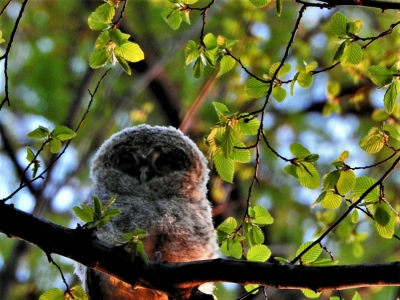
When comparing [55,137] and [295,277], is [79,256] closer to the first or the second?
[55,137]

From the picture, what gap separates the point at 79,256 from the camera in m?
2.05

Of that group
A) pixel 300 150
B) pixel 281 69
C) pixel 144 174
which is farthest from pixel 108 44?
pixel 144 174

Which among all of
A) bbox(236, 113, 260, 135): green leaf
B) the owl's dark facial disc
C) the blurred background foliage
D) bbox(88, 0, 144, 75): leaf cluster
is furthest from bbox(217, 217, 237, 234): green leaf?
the blurred background foliage

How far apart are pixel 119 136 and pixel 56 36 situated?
3.54 metres

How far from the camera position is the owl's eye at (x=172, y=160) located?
12.2 feet

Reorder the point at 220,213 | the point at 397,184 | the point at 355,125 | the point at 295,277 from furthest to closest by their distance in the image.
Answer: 1. the point at 355,125
2. the point at 397,184
3. the point at 220,213
4. the point at 295,277

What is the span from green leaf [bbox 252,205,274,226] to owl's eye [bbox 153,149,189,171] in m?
1.38

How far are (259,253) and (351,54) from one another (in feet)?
2.58

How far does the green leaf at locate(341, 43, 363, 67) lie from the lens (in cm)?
222

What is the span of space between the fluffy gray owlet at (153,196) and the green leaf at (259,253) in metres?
0.63

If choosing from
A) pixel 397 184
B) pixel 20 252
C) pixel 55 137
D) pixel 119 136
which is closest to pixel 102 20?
pixel 55 137

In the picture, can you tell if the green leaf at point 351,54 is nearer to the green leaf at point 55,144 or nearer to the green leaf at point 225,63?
the green leaf at point 225,63

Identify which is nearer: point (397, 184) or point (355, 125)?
point (397, 184)

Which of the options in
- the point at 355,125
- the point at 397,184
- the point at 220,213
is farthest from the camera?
the point at 355,125
